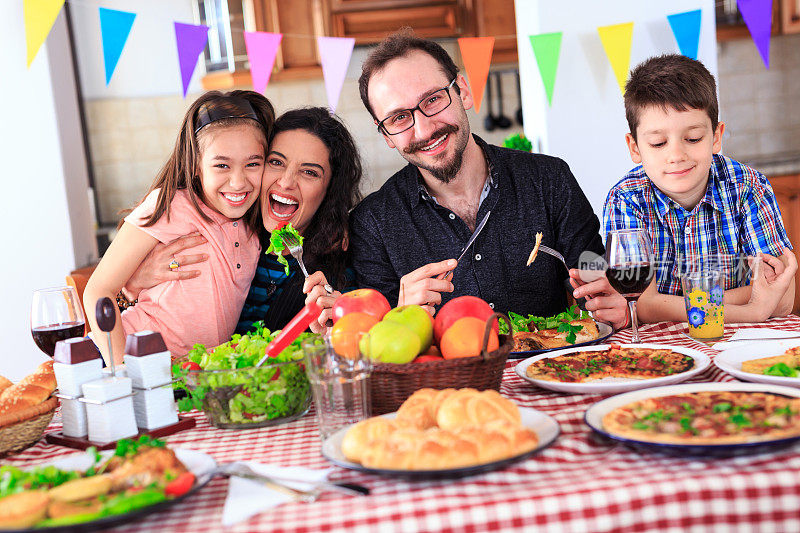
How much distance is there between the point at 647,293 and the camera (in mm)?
1780

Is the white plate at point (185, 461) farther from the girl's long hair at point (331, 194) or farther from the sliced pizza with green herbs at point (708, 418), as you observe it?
the girl's long hair at point (331, 194)

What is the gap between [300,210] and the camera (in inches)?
84.1

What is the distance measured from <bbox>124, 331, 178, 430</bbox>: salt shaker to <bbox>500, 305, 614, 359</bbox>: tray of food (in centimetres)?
67

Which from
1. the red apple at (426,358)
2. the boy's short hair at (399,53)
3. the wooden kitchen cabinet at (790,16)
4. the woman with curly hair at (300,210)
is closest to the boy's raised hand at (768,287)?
the red apple at (426,358)

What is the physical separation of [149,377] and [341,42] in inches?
99.2

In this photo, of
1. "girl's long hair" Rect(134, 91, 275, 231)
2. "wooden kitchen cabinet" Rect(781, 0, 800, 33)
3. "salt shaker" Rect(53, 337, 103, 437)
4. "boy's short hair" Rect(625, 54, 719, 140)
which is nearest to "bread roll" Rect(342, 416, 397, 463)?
"salt shaker" Rect(53, 337, 103, 437)

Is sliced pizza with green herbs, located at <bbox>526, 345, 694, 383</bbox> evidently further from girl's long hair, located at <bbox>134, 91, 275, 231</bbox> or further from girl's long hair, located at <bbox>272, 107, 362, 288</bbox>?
girl's long hair, located at <bbox>134, 91, 275, 231</bbox>

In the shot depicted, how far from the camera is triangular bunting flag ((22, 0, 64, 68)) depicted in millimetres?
2752

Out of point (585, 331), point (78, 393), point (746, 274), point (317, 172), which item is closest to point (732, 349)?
point (585, 331)

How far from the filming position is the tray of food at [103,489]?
80 centimetres

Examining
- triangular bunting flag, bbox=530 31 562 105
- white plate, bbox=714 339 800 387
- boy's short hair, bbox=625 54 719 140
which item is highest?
triangular bunting flag, bbox=530 31 562 105

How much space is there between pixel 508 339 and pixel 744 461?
1.46 feet

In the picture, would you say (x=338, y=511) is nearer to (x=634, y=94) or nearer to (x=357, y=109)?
(x=634, y=94)

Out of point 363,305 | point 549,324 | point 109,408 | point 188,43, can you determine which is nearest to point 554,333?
point 549,324
